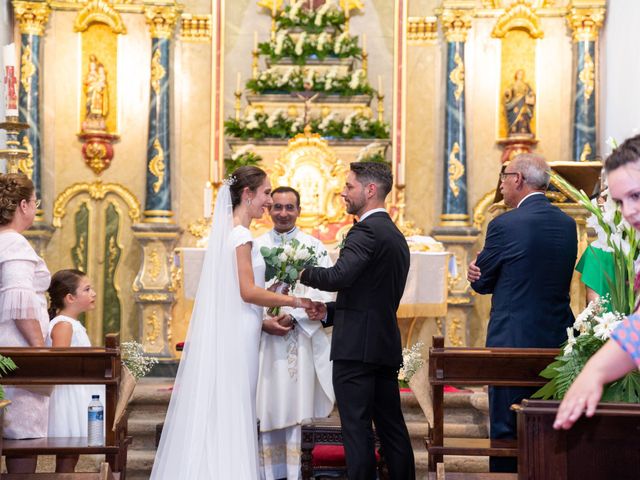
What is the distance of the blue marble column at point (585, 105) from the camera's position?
376 inches

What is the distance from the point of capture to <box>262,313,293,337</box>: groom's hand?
5.61 metres

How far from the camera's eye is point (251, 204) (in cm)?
538

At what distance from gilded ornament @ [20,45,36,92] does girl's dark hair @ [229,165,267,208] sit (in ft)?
16.6

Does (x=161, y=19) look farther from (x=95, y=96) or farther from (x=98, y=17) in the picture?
(x=95, y=96)

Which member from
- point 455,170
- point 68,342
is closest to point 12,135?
point 68,342

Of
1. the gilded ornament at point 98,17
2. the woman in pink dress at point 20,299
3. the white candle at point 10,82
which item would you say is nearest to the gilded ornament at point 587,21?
the gilded ornament at point 98,17

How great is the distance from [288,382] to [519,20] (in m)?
5.71

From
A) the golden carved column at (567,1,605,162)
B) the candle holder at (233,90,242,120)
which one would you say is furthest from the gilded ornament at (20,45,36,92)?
the golden carved column at (567,1,605,162)

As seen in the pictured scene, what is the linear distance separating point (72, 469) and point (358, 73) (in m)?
5.65

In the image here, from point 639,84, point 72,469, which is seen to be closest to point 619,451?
point 72,469

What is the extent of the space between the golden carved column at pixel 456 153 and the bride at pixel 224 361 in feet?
15.2

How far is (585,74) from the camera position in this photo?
9688 mm

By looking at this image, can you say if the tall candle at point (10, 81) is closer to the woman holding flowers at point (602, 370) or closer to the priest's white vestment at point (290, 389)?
the priest's white vestment at point (290, 389)

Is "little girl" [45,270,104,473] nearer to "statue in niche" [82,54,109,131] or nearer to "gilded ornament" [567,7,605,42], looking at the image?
"statue in niche" [82,54,109,131]
